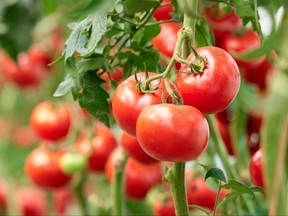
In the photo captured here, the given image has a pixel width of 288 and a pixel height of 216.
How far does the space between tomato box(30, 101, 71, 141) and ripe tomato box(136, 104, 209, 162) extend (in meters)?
0.91

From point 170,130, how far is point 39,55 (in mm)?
1297

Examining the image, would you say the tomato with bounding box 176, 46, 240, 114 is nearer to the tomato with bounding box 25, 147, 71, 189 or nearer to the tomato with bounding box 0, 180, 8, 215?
the tomato with bounding box 25, 147, 71, 189

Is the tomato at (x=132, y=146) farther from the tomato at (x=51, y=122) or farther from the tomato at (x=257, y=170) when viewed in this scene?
the tomato at (x=51, y=122)

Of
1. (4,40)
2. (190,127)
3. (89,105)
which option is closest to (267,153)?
(190,127)

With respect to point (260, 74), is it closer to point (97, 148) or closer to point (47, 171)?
point (97, 148)

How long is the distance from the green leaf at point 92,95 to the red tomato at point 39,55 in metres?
1.06

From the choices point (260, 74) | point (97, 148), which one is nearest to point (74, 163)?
point (97, 148)

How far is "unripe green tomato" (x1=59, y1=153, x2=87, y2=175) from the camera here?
4.76ft

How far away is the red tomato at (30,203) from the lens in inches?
79.2

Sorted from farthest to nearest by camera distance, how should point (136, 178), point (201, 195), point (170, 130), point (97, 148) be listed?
1. point (97, 148)
2. point (136, 178)
3. point (201, 195)
4. point (170, 130)

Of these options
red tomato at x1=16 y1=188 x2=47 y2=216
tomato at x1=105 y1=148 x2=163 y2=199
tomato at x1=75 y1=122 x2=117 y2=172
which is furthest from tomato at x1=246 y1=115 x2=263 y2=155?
red tomato at x1=16 y1=188 x2=47 y2=216

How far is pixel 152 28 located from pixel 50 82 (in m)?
1.10

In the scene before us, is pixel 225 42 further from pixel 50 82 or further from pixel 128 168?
pixel 50 82

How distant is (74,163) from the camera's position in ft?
4.78
